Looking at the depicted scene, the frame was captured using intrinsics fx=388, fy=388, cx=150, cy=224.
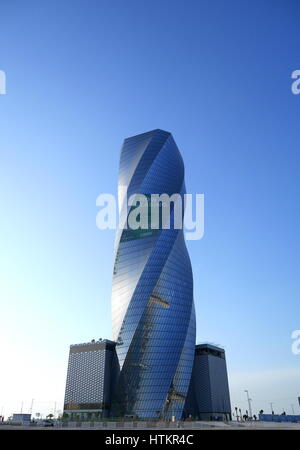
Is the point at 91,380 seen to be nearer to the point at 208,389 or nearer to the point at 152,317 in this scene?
the point at 152,317

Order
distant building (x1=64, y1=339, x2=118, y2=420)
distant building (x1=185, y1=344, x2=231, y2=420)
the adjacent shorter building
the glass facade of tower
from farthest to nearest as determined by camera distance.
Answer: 1. distant building (x1=185, y1=344, x2=231, y2=420)
2. the adjacent shorter building
3. distant building (x1=64, y1=339, x2=118, y2=420)
4. the glass facade of tower

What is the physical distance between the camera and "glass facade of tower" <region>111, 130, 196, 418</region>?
8956cm

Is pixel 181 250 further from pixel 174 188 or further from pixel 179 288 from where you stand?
pixel 174 188

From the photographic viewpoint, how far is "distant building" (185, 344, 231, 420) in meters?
114

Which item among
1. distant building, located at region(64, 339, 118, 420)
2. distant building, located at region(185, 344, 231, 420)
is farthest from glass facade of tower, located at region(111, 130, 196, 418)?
distant building, located at region(185, 344, 231, 420)

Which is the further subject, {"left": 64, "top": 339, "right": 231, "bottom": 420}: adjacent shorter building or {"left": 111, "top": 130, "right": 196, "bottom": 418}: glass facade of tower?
{"left": 64, "top": 339, "right": 231, "bottom": 420}: adjacent shorter building

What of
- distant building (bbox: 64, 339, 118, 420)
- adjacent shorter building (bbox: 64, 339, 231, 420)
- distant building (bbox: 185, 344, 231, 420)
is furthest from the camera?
distant building (bbox: 185, 344, 231, 420)

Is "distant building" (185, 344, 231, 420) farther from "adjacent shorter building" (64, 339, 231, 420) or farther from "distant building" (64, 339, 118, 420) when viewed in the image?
"distant building" (64, 339, 118, 420)

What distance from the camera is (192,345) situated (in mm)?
97750

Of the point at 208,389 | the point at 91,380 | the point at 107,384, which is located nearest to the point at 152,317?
the point at 107,384

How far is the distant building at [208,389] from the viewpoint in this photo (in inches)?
4503

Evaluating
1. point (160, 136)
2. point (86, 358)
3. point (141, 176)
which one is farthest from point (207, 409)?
point (160, 136)

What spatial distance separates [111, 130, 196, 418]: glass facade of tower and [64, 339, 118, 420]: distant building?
6822 millimetres

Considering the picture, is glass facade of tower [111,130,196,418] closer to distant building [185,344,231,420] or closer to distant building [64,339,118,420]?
distant building [64,339,118,420]
